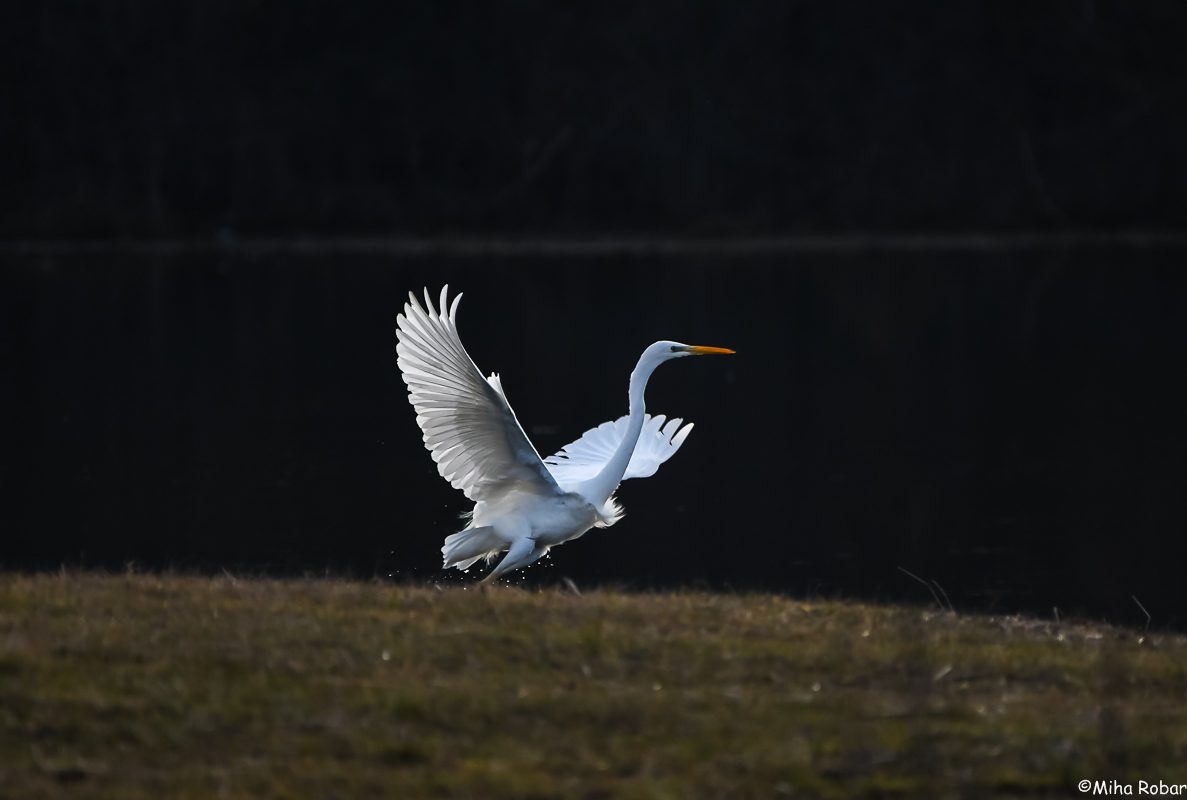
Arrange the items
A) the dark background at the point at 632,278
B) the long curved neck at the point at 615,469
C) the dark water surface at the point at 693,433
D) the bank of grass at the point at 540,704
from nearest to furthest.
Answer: the bank of grass at the point at 540,704 → the long curved neck at the point at 615,469 → the dark water surface at the point at 693,433 → the dark background at the point at 632,278

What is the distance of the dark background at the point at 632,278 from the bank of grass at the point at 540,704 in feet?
16.1

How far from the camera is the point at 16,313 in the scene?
31312 millimetres

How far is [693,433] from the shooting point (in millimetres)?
20297

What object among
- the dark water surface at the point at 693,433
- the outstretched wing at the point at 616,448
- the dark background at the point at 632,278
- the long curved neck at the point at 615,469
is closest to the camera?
the long curved neck at the point at 615,469

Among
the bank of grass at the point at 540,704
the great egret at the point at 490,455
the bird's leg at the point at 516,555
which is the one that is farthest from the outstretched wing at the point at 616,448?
the bank of grass at the point at 540,704

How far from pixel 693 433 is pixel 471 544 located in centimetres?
1100

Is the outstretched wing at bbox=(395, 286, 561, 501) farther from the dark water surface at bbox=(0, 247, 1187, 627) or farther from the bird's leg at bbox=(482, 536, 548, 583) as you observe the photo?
the dark water surface at bbox=(0, 247, 1187, 627)

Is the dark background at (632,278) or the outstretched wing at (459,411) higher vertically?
the outstretched wing at (459,411)

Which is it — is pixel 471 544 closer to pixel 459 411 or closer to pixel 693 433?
pixel 459 411

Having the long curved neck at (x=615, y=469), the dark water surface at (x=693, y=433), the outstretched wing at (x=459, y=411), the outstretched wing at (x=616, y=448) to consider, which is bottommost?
the dark water surface at (x=693, y=433)

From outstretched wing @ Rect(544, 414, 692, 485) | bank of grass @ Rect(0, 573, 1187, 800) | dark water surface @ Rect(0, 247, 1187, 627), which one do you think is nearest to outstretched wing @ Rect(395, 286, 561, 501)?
outstretched wing @ Rect(544, 414, 692, 485)

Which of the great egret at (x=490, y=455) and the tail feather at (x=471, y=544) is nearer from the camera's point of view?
the great egret at (x=490, y=455)

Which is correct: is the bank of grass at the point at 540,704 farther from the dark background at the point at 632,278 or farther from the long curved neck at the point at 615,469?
the dark background at the point at 632,278

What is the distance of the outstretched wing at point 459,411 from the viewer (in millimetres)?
8773
